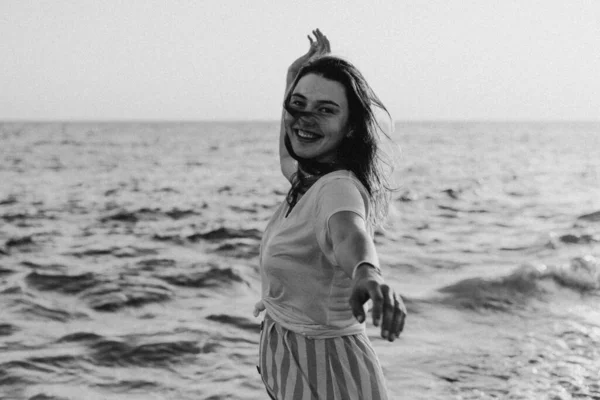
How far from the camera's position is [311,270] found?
7.69 feet

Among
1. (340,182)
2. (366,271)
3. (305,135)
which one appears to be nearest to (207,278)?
(305,135)

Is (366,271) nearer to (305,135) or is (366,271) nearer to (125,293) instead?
(305,135)

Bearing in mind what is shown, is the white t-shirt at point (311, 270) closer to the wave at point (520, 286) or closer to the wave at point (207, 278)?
the wave at point (520, 286)

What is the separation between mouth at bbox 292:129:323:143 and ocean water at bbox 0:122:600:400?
0.32m

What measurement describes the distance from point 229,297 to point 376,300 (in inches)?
288

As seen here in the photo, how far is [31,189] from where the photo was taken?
1998cm

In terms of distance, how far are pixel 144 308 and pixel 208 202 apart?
10089 millimetres

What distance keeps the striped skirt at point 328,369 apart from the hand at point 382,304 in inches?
27.6

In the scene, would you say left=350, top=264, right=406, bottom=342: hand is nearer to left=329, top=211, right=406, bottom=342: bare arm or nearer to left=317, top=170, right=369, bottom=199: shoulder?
left=329, top=211, right=406, bottom=342: bare arm

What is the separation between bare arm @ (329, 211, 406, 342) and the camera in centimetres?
162

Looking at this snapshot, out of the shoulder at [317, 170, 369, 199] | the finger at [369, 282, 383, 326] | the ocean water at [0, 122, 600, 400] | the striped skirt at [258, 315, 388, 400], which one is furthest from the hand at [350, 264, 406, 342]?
the ocean water at [0, 122, 600, 400]

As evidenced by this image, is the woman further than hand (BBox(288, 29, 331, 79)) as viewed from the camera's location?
No

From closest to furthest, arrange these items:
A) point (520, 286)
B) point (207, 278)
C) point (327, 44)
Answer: point (327, 44), point (520, 286), point (207, 278)

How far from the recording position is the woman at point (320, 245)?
2.33 m
